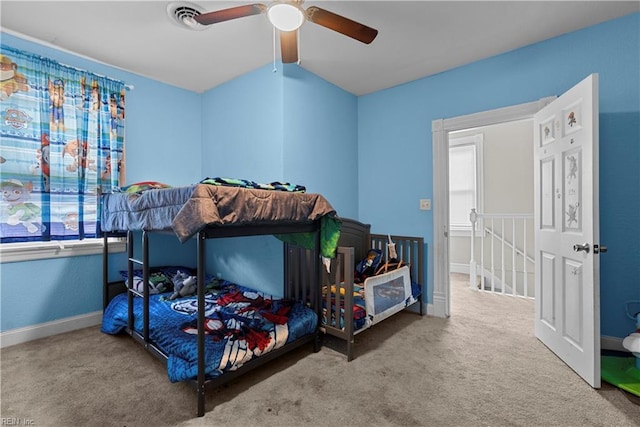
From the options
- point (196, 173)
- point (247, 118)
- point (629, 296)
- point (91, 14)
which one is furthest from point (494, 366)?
point (91, 14)

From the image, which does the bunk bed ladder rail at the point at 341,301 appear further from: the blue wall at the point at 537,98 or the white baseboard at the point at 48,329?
the white baseboard at the point at 48,329

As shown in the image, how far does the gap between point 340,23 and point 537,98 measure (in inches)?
76.6

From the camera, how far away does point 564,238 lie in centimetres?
210

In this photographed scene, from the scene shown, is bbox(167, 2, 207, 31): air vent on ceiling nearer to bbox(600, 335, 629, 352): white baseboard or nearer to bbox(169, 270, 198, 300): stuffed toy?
bbox(169, 270, 198, 300): stuffed toy

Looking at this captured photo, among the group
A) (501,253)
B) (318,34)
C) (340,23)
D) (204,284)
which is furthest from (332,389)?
(501,253)

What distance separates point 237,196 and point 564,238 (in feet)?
7.53

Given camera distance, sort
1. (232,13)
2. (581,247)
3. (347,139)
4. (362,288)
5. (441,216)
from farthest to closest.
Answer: (347,139)
(441,216)
(362,288)
(581,247)
(232,13)

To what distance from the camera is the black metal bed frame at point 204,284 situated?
5.11ft

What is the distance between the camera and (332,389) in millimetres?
1768

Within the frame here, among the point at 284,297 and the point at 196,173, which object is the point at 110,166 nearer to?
the point at 196,173

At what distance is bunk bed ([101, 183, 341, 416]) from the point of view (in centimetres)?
156

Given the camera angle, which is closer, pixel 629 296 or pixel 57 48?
pixel 629 296

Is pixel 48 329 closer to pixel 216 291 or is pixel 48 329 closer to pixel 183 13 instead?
pixel 216 291

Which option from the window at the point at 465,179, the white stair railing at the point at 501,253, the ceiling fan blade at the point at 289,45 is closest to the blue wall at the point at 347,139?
the ceiling fan blade at the point at 289,45
